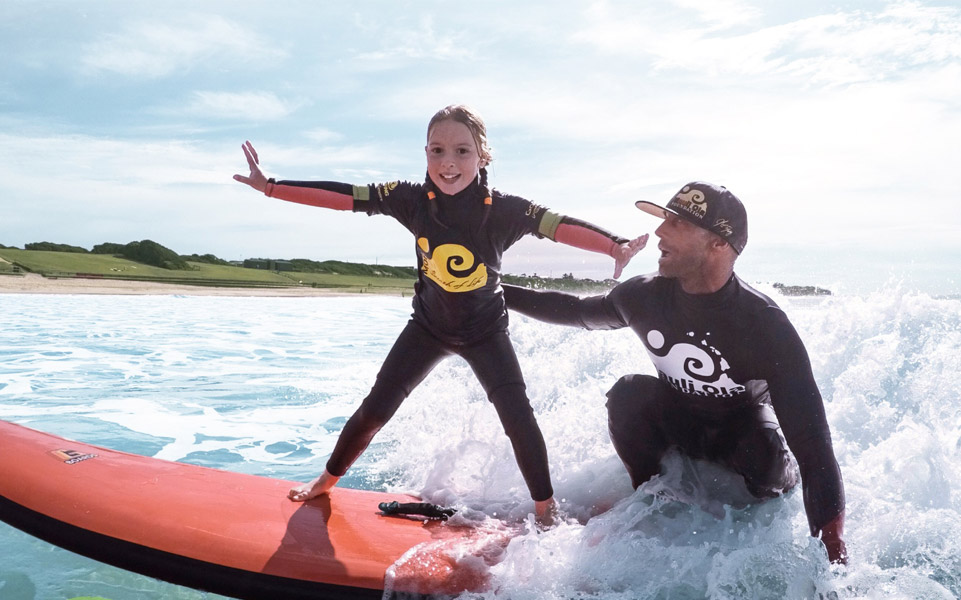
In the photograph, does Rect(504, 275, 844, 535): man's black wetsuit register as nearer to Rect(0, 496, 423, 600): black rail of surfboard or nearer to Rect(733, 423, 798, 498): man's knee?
Rect(733, 423, 798, 498): man's knee

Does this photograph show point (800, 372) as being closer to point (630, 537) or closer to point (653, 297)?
point (653, 297)

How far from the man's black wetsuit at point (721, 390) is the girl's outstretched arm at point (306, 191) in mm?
1061

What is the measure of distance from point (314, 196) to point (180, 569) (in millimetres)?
1567

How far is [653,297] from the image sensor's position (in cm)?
248

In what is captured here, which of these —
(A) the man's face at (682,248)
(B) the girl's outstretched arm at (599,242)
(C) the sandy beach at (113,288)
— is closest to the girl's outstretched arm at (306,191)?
(B) the girl's outstretched arm at (599,242)

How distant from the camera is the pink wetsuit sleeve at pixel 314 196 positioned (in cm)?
284

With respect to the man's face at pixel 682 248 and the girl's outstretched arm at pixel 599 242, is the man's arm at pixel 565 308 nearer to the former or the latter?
the girl's outstretched arm at pixel 599 242

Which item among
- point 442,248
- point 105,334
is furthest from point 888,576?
point 105,334

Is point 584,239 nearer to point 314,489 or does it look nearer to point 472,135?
point 472,135

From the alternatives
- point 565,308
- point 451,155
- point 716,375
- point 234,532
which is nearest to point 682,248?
point 716,375

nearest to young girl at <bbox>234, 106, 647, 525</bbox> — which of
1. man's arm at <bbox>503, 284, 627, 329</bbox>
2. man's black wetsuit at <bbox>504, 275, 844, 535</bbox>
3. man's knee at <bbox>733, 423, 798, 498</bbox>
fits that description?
man's arm at <bbox>503, 284, 627, 329</bbox>

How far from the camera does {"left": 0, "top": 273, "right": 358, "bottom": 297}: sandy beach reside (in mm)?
21825

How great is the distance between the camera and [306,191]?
2.83 meters

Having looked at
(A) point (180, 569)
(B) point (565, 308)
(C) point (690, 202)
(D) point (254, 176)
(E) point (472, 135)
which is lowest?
(A) point (180, 569)
